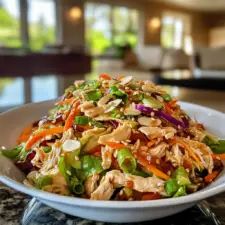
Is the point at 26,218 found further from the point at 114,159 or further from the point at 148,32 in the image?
the point at 148,32

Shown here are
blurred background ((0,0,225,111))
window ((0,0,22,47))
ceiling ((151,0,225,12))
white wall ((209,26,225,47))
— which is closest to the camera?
blurred background ((0,0,225,111))

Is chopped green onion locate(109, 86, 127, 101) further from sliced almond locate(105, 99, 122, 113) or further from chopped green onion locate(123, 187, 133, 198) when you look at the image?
chopped green onion locate(123, 187, 133, 198)

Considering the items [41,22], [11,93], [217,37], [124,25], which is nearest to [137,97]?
[11,93]

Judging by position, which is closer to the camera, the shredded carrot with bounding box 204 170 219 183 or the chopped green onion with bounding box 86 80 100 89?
the shredded carrot with bounding box 204 170 219 183

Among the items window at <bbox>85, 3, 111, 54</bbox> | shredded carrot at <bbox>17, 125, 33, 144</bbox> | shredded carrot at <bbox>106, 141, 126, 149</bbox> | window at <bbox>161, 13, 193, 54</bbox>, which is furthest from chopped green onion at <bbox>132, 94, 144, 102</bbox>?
window at <bbox>161, 13, 193, 54</bbox>

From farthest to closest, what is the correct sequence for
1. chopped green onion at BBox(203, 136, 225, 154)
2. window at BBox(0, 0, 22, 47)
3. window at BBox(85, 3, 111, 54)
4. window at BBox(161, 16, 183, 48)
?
1. window at BBox(161, 16, 183, 48)
2. window at BBox(85, 3, 111, 54)
3. window at BBox(0, 0, 22, 47)
4. chopped green onion at BBox(203, 136, 225, 154)

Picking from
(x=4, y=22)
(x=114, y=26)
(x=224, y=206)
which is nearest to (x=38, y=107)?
(x=224, y=206)

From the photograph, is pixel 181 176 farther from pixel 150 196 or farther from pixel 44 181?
pixel 44 181
